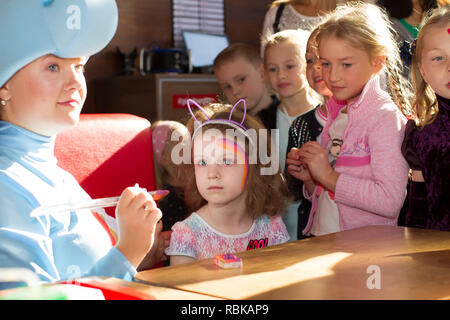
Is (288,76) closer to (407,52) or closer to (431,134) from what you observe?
(407,52)

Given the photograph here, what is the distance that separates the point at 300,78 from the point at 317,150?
71 centimetres

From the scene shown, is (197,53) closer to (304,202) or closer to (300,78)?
(300,78)

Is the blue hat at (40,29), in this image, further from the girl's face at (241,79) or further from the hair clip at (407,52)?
the girl's face at (241,79)

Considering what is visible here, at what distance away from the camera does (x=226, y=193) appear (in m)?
1.48

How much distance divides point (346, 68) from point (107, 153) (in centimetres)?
72

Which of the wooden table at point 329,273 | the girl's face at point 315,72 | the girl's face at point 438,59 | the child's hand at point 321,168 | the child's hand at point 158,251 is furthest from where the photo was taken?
the girl's face at point 315,72

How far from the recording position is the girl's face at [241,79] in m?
2.62

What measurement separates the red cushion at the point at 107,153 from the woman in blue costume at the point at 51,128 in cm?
48

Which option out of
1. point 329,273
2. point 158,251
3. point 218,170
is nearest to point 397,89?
point 218,170

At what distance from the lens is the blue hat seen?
1.03 metres

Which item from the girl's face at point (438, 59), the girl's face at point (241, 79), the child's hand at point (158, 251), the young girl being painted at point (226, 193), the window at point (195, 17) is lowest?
the child's hand at point (158, 251)

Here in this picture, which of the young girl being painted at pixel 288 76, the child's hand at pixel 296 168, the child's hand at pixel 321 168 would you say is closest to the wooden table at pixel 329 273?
the child's hand at pixel 321 168

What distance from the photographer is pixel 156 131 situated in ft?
5.98
